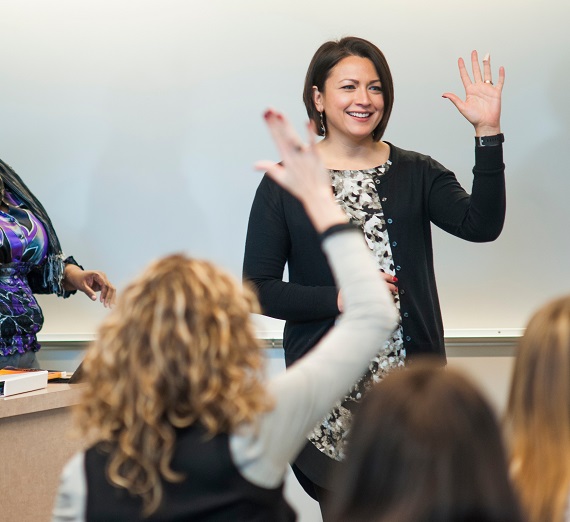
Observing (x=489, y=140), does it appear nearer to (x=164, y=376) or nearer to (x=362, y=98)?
(x=362, y=98)

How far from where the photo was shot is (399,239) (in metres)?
2.37

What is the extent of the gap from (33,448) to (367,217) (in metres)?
1.17

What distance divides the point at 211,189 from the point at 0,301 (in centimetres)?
99

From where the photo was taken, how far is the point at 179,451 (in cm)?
133

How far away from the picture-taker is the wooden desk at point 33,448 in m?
2.58

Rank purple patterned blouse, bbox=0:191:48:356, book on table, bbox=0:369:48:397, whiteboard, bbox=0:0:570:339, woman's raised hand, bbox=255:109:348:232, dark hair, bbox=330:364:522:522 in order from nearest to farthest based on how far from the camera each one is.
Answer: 1. dark hair, bbox=330:364:522:522
2. woman's raised hand, bbox=255:109:348:232
3. book on table, bbox=0:369:48:397
4. purple patterned blouse, bbox=0:191:48:356
5. whiteboard, bbox=0:0:570:339

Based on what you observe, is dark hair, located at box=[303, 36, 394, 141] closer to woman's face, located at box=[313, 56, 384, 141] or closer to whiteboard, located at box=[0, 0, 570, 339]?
woman's face, located at box=[313, 56, 384, 141]

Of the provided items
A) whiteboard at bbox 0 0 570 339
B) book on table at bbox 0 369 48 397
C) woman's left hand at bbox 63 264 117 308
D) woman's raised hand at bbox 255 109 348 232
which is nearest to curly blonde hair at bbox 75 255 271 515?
woman's raised hand at bbox 255 109 348 232

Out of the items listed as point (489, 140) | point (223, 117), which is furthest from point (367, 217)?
point (223, 117)

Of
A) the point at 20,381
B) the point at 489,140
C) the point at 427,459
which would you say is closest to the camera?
the point at 427,459

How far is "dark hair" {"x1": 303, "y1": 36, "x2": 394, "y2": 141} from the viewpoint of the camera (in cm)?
251

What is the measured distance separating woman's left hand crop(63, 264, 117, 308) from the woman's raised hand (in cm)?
153

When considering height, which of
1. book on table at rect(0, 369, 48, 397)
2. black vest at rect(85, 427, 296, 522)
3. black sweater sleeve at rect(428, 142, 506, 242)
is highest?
black sweater sleeve at rect(428, 142, 506, 242)

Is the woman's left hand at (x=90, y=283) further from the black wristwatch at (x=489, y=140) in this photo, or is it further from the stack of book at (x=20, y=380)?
the black wristwatch at (x=489, y=140)
